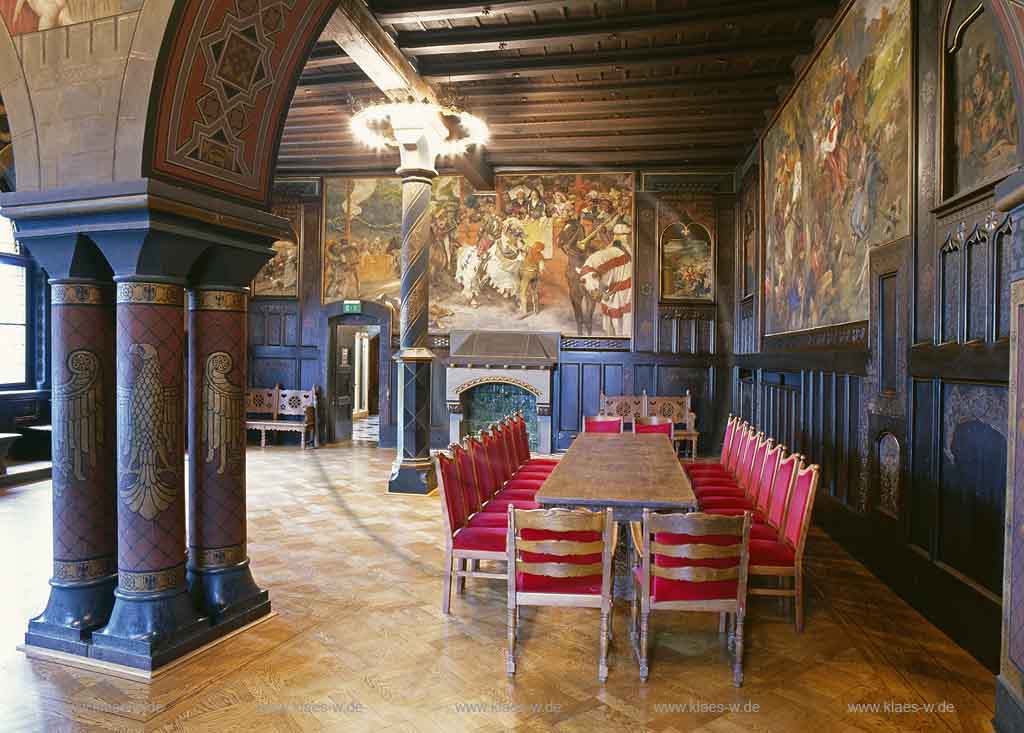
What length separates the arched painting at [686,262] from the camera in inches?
425

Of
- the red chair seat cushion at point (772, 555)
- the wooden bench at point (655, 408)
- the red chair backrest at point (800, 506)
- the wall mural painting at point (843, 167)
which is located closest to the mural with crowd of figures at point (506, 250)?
the wooden bench at point (655, 408)

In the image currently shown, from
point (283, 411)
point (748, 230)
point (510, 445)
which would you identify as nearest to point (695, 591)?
point (510, 445)

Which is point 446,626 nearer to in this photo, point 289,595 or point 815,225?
point 289,595

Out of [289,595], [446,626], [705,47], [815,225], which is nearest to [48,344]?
[289,595]

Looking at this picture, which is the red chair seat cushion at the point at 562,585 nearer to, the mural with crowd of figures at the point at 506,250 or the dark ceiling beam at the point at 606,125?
the dark ceiling beam at the point at 606,125

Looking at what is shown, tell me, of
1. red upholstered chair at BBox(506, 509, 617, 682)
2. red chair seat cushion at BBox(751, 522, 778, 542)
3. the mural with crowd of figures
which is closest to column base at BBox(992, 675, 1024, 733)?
red chair seat cushion at BBox(751, 522, 778, 542)

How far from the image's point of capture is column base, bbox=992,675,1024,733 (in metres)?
2.42

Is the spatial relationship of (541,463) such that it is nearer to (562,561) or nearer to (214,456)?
(562,561)

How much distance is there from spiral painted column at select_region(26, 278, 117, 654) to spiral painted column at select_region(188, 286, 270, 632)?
0.41m

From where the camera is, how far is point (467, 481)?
434cm

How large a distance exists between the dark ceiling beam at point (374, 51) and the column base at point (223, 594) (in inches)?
151

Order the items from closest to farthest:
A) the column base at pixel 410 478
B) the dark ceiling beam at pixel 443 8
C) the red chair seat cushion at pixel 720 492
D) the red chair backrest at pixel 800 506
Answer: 1. the red chair backrest at pixel 800 506
2. the red chair seat cushion at pixel 720 492
3. the dark ceiling beam at pixel 443 8
4. the column base at pixel 410 478

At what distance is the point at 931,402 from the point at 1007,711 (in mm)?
1943

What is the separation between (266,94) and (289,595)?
2.99m
